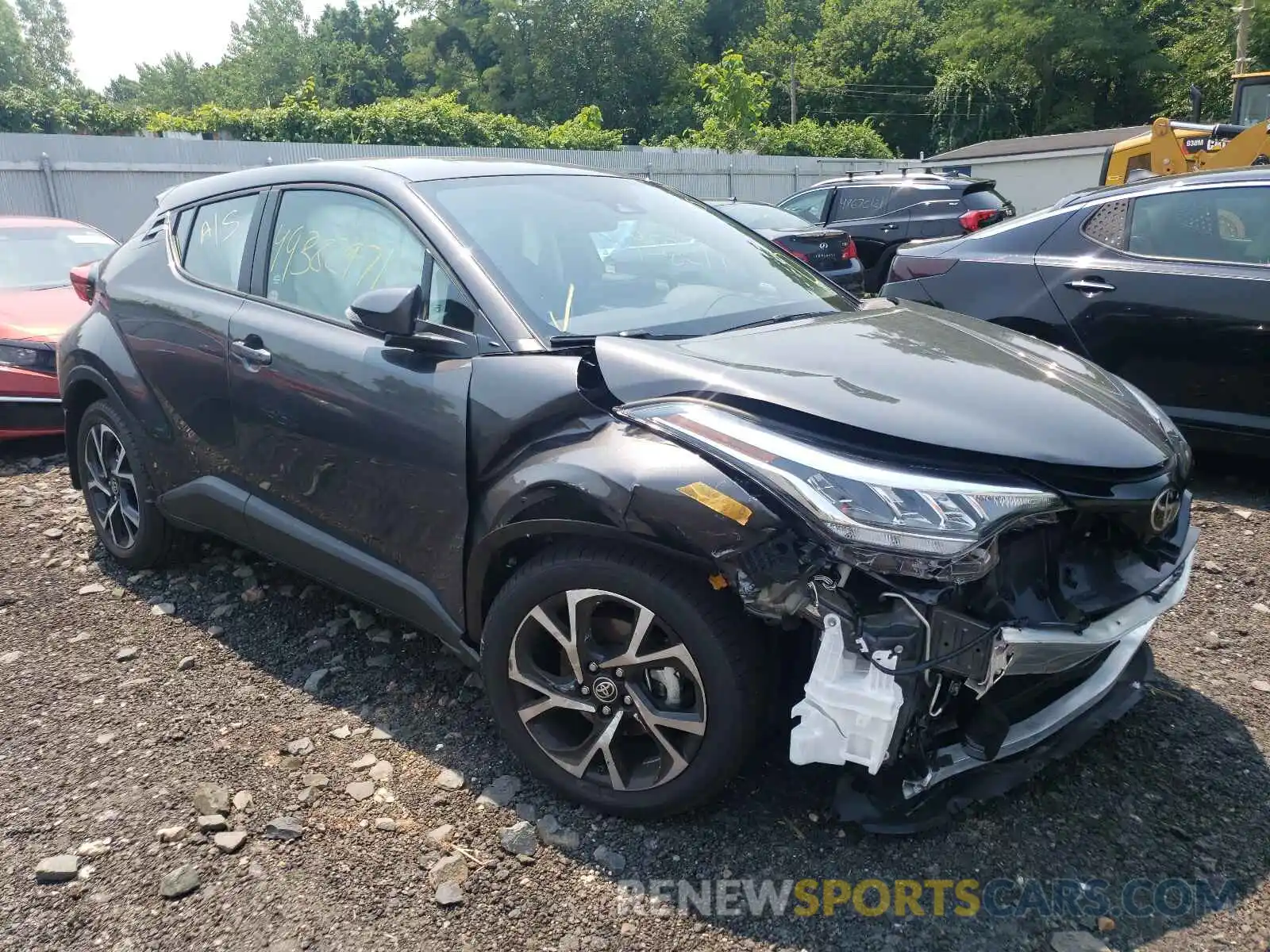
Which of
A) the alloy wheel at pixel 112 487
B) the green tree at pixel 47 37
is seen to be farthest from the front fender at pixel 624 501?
the green tree at pixel 47 37

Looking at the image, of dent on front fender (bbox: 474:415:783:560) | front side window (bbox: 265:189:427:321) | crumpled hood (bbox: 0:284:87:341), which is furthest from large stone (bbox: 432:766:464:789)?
crumpled hood (bbox: 0:284:87:341)

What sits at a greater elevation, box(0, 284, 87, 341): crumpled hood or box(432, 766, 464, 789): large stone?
box(0, 284, 87, 341): crumpled hood

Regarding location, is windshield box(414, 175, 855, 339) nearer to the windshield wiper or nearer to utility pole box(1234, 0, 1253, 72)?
the windshield wiper

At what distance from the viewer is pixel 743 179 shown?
23.6m

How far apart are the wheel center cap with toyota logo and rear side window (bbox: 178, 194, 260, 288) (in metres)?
2.14

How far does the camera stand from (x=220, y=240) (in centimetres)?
370

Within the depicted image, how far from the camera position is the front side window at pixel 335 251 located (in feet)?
9.82

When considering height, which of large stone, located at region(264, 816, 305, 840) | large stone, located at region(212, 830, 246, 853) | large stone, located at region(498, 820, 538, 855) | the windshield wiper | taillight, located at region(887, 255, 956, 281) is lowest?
large stone, located at region(498, 820, 538, 855)

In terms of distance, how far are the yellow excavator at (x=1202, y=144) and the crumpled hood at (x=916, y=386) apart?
945 centimetres

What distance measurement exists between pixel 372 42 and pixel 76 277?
90642 millimetres

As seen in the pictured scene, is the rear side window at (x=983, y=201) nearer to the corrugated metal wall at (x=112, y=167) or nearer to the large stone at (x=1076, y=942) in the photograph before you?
the corrugated metal wall at (x=112, y=167)

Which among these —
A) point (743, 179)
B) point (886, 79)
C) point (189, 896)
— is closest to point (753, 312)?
point (189, 896)

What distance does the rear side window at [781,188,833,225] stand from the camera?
12.7 meters

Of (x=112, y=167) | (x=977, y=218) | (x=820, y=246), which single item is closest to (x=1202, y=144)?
(x=977, y=218)
